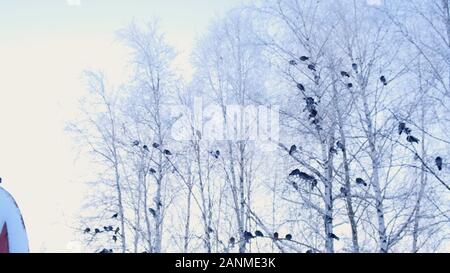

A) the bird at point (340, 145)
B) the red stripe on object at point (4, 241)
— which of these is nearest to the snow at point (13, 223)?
the red stripe on object at point (4, 241)

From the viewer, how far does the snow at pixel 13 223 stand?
1.83 m

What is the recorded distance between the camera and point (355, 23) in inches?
216

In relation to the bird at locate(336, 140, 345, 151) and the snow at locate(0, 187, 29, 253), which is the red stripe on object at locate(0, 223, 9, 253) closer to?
the snow at locate(0, 187, 29, 253)

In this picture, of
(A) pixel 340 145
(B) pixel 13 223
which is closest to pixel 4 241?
(B) pixel 13 223

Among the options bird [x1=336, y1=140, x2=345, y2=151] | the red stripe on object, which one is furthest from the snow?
bird [x1=336, y1=140, x2=345, y2=151]

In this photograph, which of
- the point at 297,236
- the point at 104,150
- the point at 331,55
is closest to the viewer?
the point at 331,55

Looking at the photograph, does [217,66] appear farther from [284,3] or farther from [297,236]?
[297,236]

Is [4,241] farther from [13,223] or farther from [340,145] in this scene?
[340,145]

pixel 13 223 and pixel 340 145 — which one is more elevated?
pixel 340 145

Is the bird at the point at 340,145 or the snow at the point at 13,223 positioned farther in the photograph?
the bird at the point at 340,145

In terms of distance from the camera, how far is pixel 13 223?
1859mm

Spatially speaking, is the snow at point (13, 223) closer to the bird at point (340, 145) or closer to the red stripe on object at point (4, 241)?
the red stripe on object at point (4, 241)

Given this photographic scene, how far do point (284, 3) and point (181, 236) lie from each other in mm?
6027
